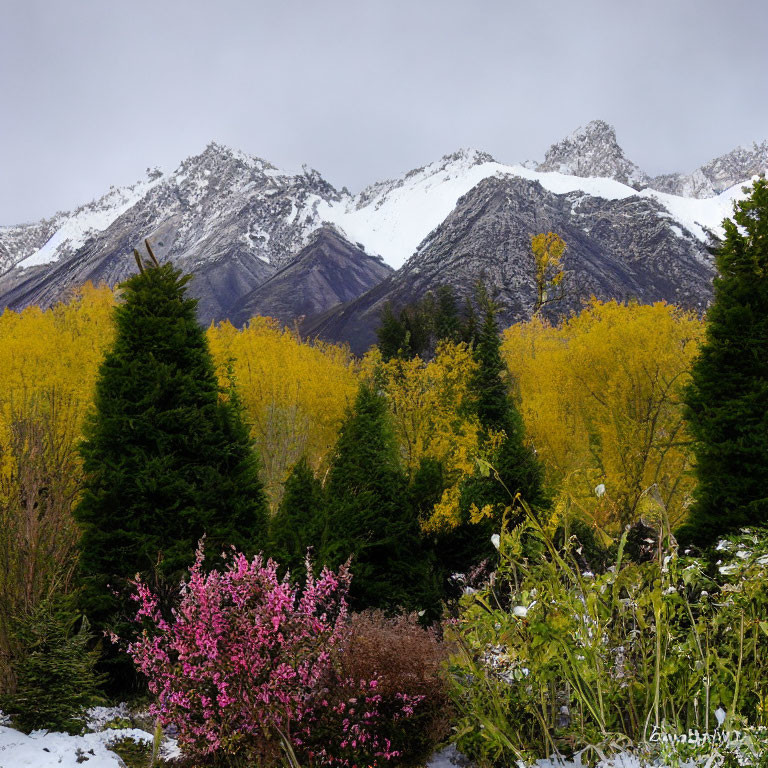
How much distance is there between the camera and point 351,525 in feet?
29.9

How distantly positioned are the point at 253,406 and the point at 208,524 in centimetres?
1227

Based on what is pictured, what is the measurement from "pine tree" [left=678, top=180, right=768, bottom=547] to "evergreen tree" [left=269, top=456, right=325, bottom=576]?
6418mm

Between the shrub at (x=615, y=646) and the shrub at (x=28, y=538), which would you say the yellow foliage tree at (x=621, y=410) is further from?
the shrub at (x=28, y=538)

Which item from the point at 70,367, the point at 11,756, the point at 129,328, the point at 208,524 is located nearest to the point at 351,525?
the point at 208,524

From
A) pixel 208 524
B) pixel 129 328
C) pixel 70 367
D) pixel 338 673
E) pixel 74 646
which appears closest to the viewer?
pixel 338 673

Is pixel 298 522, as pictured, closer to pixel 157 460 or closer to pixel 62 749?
pixel 157 460

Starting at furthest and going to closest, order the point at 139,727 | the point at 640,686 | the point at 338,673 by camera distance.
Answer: the point at 139,727 → the point at 338,673 → the point at 640,686

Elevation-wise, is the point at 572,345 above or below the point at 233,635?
below

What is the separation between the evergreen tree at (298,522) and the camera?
836cm

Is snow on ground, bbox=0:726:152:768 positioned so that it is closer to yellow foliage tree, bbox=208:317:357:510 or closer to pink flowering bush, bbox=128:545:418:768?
pink flowering bush, bbox=128:545:418:768

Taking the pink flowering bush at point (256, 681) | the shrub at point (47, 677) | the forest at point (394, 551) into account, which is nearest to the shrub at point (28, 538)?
the forest at point (394, 551)

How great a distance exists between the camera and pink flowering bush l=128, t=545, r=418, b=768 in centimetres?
362

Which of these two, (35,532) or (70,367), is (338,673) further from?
(70,367)

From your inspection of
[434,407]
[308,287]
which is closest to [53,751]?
[434,407]
